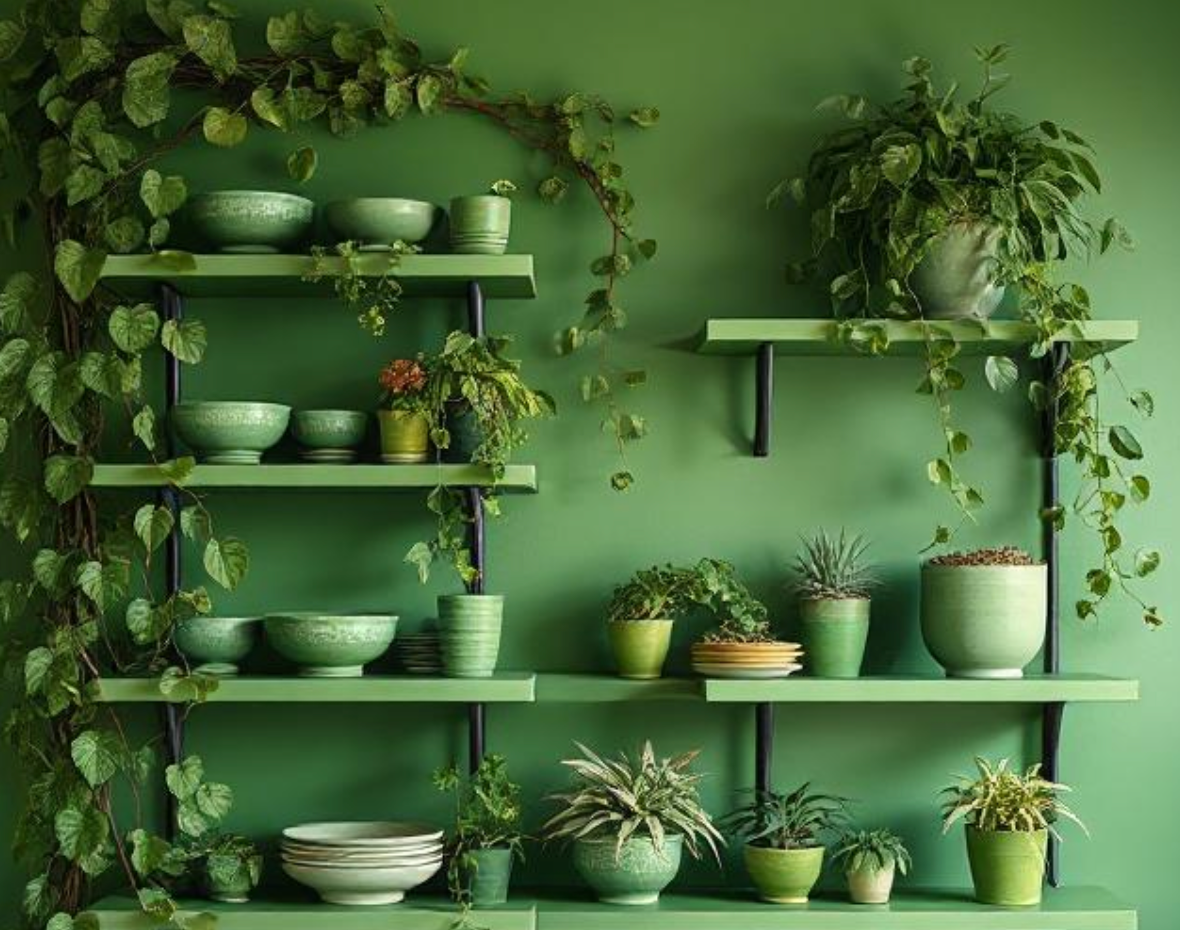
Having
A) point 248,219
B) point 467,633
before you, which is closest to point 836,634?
point 467,633

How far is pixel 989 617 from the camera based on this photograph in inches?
134

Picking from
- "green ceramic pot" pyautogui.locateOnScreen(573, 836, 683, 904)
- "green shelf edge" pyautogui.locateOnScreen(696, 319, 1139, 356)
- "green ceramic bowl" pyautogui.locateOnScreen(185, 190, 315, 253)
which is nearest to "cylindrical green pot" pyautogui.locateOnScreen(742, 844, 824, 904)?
"green ceramic pot" pyautogui.locateOnScreen(573, 836, 683, 904)

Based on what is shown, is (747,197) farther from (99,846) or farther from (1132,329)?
(99,846)

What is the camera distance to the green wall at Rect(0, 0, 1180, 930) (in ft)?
11.8

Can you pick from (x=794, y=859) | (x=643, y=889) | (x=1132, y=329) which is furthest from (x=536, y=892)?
(x=1132, y=329)

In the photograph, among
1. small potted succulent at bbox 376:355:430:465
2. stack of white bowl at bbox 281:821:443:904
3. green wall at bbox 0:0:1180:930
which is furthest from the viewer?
green wall at bbox 0:0:1180:930

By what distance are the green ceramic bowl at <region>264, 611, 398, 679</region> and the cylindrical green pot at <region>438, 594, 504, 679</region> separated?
112 millimetres

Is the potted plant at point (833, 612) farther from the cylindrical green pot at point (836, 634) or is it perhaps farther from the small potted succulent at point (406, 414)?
the small potted succulent at point (406, 414)

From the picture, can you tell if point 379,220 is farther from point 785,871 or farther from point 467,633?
point 785,871

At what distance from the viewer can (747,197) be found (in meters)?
3.67

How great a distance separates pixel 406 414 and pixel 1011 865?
133 cm

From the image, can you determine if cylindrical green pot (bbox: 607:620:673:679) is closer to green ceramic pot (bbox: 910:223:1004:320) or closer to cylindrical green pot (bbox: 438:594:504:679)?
cylindrical green pot (bbox: 438:594:504:679)

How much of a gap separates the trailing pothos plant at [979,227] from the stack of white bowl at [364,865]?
1110 mm

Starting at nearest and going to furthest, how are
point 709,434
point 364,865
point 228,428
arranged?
1. point 364,865
2. point 228,428
3. point 709,434
